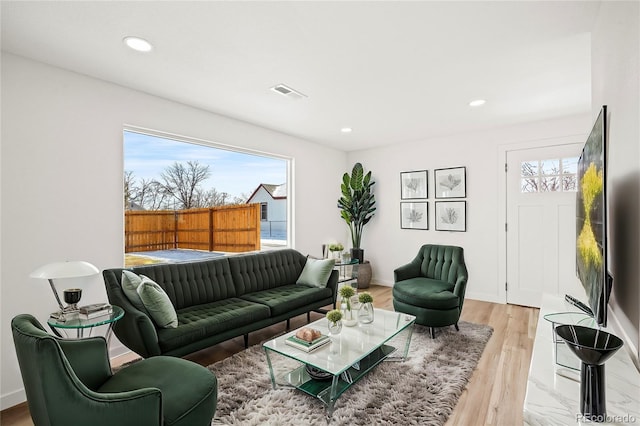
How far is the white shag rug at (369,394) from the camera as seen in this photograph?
199 centimetres

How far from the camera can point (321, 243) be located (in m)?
5.52

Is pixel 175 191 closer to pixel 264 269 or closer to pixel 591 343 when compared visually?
pixel 264 269

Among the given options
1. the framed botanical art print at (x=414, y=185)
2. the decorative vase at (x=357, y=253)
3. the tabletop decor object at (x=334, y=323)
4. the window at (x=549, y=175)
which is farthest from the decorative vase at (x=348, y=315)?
the window at (x=549, y=175)

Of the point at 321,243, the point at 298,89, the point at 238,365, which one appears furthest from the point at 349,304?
the point at 321,243

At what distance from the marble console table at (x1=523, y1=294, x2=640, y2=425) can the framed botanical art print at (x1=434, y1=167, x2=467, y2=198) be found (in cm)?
361

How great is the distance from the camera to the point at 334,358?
6.88 ft

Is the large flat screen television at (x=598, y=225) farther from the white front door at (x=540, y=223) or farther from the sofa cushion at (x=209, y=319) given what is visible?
the white front door at (x=540, y=223)

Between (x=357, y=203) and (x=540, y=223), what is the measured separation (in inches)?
106

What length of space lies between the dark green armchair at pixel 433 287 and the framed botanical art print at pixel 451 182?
1.26 meters

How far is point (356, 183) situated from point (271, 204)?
5.42ft

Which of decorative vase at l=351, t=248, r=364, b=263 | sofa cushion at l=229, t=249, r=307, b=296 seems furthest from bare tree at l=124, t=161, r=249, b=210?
decorative vase at l=351, t=248, r=364, b=263

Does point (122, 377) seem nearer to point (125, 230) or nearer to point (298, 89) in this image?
point (125, 230)

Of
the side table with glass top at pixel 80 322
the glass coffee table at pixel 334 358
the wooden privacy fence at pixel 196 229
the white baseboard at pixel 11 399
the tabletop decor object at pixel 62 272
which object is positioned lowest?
the white baseboard at pixel 11 399

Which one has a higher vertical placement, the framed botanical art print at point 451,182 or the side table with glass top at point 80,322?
the framed botanical art print at point 451,182
